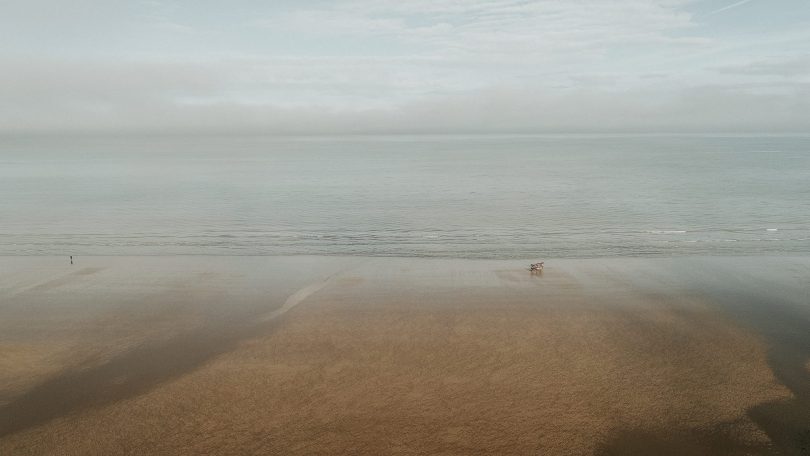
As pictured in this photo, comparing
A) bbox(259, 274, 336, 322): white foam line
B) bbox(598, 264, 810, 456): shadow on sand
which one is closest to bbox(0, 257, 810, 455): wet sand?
bbox(598, 264, 810, 456): shadow on sand

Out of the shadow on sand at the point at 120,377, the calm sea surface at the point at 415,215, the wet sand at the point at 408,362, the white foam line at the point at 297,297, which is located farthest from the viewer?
the calm sea surface at the point at 415,215

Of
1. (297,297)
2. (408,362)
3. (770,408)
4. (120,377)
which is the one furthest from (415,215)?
(770,408)

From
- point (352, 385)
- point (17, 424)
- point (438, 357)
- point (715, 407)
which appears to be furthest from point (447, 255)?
point (17, 424)

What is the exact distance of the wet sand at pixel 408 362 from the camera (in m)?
13.9

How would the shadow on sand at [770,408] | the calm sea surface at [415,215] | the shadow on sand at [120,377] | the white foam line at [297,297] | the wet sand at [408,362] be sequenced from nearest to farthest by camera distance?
the shadow on sand at [770,408]
the wet sand at [408,362]
the shadow on sand at [120,377]
the white foam line at [297,297]
the calm sea surface at [415,215]

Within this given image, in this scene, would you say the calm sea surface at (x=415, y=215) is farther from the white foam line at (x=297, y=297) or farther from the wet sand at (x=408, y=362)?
the white foam line at (x=297, y=297)

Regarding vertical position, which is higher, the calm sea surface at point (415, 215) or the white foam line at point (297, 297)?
the calm sea surface at point (415, 215)

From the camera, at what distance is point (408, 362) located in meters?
17.8

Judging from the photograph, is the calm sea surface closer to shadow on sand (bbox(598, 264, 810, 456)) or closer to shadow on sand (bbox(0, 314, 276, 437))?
shadow on sand (bbox(598, 264, 810, 456))

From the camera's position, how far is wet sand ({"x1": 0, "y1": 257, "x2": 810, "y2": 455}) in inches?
546

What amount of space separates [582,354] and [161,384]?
14089 mm

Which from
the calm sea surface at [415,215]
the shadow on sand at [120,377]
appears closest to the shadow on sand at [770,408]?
the calm sea surface at [415,215]

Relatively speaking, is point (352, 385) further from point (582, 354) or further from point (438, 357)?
point (582, 354)

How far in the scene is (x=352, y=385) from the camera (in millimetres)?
16344
